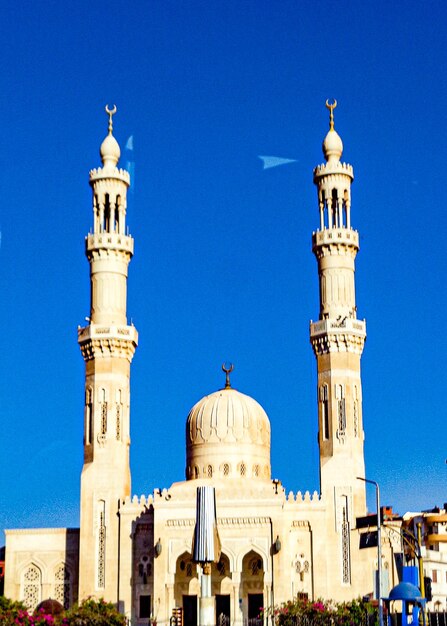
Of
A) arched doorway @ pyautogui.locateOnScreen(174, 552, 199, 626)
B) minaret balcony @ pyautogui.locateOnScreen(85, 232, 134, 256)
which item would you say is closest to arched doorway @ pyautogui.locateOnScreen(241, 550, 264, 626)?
arched doorway @ pyautogui.locateOnScreen(174, 552, 199, 626)

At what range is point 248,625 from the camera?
197ft

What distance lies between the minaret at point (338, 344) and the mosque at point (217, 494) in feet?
0.21

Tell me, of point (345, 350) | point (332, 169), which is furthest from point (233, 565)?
point (332, 169)

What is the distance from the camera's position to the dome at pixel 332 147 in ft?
222

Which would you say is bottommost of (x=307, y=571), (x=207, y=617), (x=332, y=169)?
(x=207, y=617)

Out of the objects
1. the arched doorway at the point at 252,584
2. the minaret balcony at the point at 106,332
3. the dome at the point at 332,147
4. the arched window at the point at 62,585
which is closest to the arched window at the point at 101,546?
the arched window at the point at 62,585

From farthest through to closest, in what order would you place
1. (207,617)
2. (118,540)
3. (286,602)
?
(118,540), (286,602), (207,617)

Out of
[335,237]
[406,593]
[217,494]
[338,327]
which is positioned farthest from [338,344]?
[406,593]

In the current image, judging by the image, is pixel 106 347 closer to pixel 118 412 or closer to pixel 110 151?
pixel 118 412

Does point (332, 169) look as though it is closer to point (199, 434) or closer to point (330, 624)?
point (199, 434)

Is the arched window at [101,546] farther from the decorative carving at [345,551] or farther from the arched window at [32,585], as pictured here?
the decorative carving at [345,551]

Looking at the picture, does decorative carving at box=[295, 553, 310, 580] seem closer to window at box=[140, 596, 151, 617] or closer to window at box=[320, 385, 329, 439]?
window at box=[320, 385, 329, 439]

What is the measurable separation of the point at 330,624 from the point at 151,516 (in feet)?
44.9

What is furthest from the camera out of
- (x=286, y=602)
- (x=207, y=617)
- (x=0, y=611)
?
(x=286, y=602)
